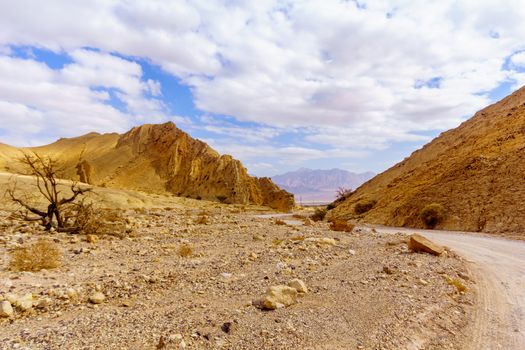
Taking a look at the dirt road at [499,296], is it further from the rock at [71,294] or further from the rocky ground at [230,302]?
the rock at [71,294]

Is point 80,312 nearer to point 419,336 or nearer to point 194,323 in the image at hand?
point 194,323

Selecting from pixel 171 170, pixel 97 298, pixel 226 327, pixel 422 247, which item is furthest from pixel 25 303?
pixel 171 170

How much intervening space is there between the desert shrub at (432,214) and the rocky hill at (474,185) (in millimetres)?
338

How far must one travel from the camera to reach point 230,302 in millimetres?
6418

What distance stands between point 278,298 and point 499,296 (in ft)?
17.0

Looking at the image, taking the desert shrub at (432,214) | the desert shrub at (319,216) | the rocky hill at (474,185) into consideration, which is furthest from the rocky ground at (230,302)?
the desert shrub at (319,216)

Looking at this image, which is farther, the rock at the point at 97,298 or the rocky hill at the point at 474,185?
the rocky hill at the point at 474,185

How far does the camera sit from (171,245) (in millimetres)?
12430

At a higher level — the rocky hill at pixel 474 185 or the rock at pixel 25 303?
the rocky hill at pixel 474 185

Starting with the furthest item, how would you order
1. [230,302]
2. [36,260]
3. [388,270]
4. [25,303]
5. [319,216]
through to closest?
1. [319,216]
2. [388,270]
3. [36,260]
4. [230,302]
5. [25,303]

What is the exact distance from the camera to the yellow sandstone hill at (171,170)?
256 feet

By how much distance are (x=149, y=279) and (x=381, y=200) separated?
1326 inches

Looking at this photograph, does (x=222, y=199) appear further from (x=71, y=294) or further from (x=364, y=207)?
(x=71, y=294)

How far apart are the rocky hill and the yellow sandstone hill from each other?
40.5m
